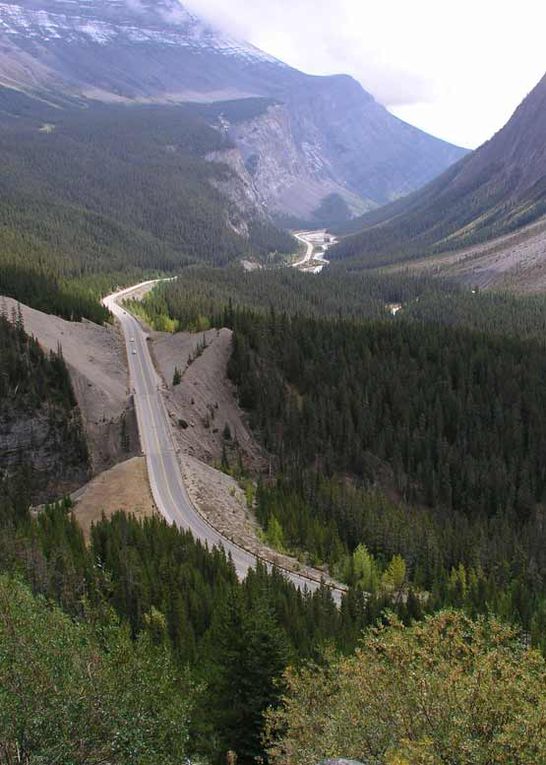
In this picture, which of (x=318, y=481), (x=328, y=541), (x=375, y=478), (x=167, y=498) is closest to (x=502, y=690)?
(x=328, y=541)

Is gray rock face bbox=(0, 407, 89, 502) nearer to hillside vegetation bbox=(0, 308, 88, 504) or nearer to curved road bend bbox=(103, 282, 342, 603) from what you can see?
hillside vegetation bbox=(0, 308, 88, 504)

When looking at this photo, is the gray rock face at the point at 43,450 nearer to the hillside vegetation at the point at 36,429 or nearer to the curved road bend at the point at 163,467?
the hillside vegetation at the point at 36,429

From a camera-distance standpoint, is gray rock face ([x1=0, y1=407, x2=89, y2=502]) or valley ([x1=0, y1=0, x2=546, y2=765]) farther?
gray rock face ([x1=0, y1=407, x2=89, y2=502])

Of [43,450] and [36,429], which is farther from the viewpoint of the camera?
[36,429]

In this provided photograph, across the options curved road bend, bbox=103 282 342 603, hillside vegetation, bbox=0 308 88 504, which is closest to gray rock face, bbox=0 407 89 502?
hillside vegetation, bbox=0 308 88 504

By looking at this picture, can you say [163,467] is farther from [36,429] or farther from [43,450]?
[36,429]

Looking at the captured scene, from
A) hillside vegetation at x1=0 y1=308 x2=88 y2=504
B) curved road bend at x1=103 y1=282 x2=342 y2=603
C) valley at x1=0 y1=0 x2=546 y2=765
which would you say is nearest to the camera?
valley at x1=0 y1=0 x2=546 y2=765

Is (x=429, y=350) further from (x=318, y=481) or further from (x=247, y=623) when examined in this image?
(x=247, y=623)

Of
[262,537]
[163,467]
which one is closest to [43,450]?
[163,467]
